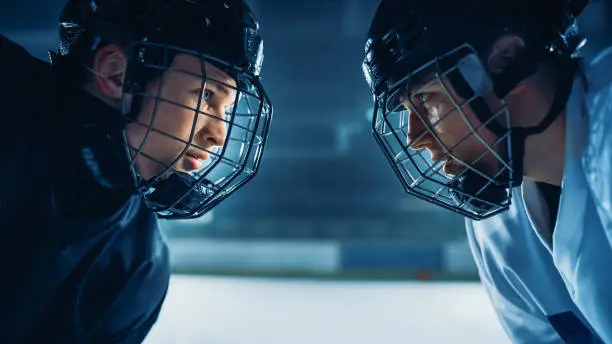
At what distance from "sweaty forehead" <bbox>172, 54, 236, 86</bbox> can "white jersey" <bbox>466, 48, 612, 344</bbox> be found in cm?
68

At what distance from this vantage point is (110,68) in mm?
976

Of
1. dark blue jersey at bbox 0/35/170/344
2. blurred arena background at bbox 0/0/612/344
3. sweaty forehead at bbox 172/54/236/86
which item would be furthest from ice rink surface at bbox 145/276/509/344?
sweaty forehead at bbox 172/54/236/86

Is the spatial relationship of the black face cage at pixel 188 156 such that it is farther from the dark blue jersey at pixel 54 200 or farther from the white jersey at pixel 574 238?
the white jersey at pixel 574 238

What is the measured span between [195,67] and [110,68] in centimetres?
17

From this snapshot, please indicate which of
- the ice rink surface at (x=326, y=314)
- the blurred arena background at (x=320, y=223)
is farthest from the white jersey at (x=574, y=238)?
the blurred arena background at (x=320, y=223)

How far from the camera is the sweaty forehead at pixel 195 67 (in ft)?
3.30

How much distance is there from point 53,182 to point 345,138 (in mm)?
2273

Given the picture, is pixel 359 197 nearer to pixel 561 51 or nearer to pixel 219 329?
pixel 219 329

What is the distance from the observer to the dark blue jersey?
859 mm

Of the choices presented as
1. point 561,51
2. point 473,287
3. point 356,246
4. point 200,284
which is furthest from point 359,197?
point 561,51

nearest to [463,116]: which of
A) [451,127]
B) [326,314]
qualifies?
[451,127]

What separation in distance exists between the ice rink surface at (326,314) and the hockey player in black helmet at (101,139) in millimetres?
781

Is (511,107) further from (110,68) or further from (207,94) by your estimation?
(110,68)

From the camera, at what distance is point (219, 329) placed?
1.85 metres
